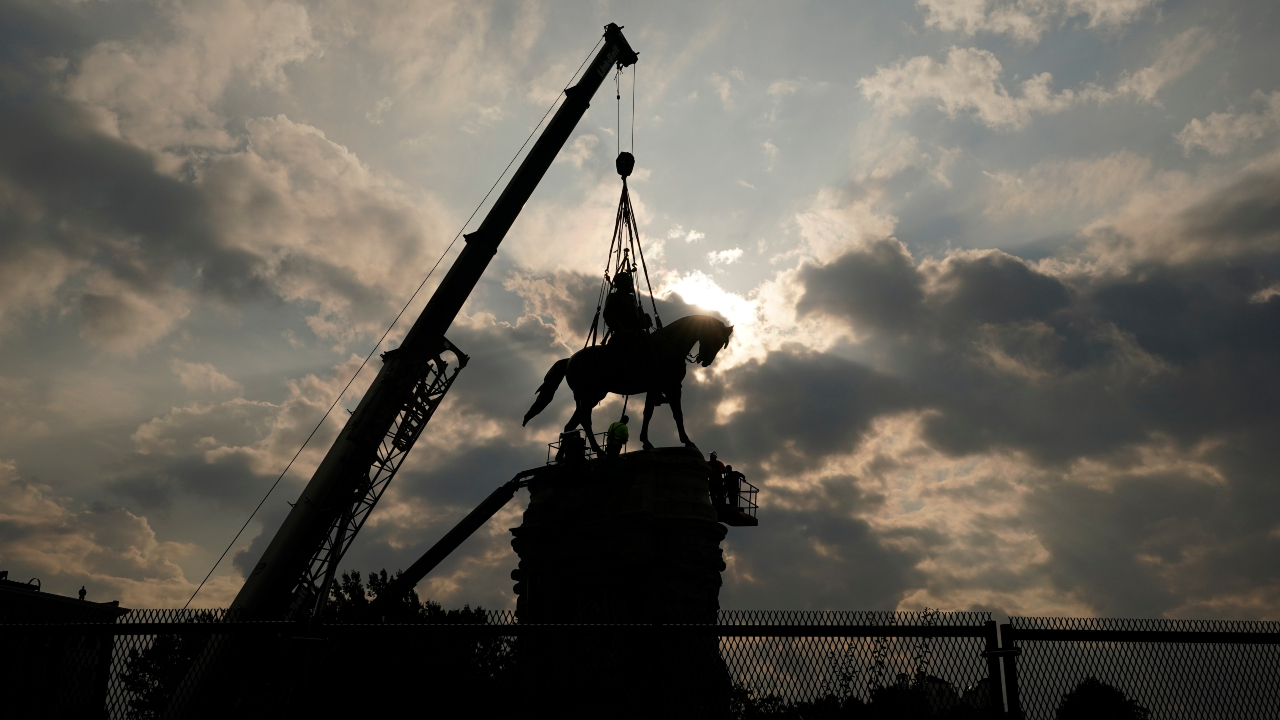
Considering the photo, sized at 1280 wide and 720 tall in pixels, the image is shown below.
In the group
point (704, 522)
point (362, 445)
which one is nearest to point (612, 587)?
point (704, 522)

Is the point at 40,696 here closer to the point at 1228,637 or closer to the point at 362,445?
the point at 1228,637

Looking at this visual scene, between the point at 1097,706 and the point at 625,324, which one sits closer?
the point at 1097,706

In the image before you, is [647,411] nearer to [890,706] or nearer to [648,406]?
[648,406]

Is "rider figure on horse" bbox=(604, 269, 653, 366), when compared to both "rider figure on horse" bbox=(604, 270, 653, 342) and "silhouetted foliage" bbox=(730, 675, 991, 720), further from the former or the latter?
"silhouetted foliage" bbox=(730, 675, 991, 720)

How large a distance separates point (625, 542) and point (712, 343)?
607cm

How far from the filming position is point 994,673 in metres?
7.00

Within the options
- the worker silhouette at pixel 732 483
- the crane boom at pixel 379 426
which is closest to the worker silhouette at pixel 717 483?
the worker silhouette at pixel 732 483

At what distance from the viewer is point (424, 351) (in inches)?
1011

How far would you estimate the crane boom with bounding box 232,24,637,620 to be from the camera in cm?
2227

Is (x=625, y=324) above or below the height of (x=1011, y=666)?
above

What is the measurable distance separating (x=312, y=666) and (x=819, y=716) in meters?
4.27

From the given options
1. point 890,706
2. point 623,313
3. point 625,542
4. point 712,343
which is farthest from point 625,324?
point 890,706

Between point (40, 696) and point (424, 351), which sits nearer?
point (40, 696)

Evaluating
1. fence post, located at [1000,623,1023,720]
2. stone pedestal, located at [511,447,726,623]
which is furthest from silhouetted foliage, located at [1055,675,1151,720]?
stone pedestal, located at [511,447,726,623]
